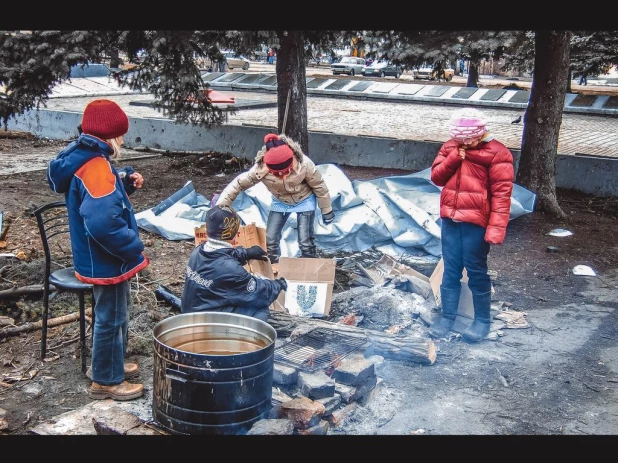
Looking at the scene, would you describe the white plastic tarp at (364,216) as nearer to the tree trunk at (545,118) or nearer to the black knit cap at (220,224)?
the tree trunk at (545,118)

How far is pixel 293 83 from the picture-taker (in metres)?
10.4

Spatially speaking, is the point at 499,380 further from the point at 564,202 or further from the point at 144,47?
the point at 144,47

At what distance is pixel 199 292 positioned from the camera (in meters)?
4.55

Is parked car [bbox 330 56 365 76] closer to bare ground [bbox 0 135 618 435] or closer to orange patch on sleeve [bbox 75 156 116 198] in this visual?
bare ground [bbox 0 135 618 435]

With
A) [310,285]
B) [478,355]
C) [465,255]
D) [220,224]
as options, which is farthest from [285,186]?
[478,355]

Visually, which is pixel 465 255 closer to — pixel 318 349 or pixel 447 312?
pixel 447 312

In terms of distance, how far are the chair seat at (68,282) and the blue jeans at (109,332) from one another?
127 mm

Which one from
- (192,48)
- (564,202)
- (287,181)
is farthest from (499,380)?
(192,48)

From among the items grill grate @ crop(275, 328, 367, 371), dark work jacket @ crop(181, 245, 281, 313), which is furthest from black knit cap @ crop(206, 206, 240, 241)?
grill grate @ crop(275, 328, 367, 371)

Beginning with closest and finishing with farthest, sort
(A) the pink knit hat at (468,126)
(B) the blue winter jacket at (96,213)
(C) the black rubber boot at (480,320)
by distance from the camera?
(B) the blue winter jacket at (96,213) < (A) the pink knit hat at (468,126) < (C) the black rubber boot at (480,320)

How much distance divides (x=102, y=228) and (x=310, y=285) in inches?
94.8

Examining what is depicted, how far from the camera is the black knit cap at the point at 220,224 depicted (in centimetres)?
448

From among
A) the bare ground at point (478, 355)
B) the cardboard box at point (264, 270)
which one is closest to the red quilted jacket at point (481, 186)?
the bare ground at point (478, 355)
